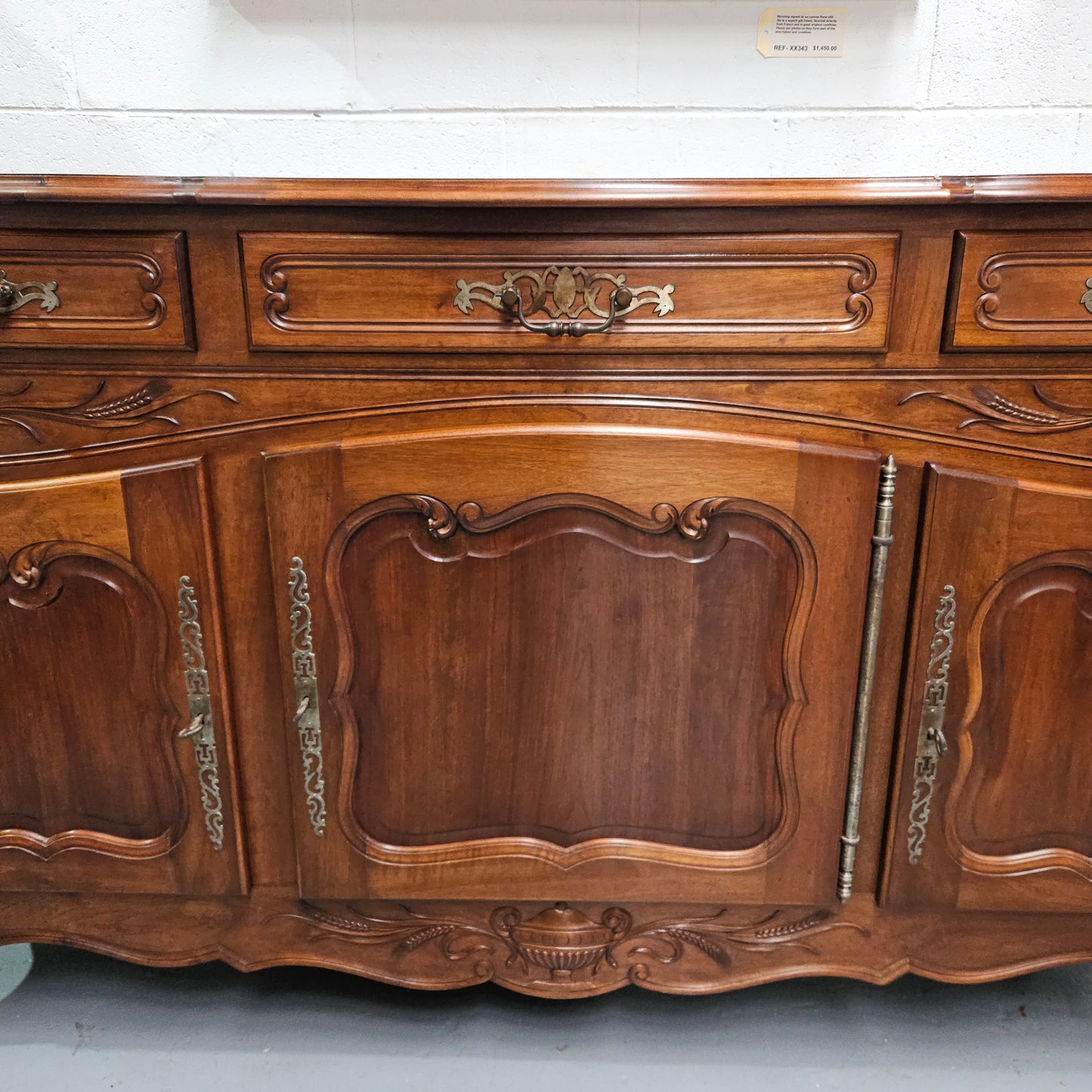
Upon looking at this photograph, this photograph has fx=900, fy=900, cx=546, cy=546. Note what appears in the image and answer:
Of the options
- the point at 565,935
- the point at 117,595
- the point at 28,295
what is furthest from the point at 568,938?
the point at 28,295

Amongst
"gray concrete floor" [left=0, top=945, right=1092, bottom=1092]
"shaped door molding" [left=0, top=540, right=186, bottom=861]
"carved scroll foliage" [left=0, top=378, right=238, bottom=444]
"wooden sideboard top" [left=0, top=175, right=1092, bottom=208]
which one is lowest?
"gray concrete floor" [left=0, top=945, right=1092, bottom=1092]

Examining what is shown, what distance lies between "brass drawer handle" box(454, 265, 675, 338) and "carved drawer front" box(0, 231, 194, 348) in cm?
22

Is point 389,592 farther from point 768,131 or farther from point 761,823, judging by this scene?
point 768,131

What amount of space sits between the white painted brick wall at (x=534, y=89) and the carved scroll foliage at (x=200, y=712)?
0.62m

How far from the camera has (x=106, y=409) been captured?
0.74 metres

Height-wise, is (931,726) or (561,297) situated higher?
(561,297)

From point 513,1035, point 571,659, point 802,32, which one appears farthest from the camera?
point 802,32

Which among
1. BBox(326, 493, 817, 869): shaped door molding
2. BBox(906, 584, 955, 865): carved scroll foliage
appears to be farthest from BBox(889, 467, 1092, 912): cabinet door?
BBox(326, 493, 817, 869): shaped door molding

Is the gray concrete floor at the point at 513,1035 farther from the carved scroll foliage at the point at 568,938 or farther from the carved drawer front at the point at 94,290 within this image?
the carved drawer front at the point at 94,290

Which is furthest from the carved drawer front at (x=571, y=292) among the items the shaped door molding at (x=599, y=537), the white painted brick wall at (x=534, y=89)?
the white painted brick wall at (x=534, y=89)

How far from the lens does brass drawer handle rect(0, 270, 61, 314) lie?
71 centimetres

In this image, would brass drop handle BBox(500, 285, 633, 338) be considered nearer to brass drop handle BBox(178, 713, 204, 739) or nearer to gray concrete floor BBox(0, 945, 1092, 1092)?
brass drop handle BBox(178, 713, 204, 739)

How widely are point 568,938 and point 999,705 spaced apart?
44 cm

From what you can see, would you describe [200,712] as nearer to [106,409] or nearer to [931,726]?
[106,409]
